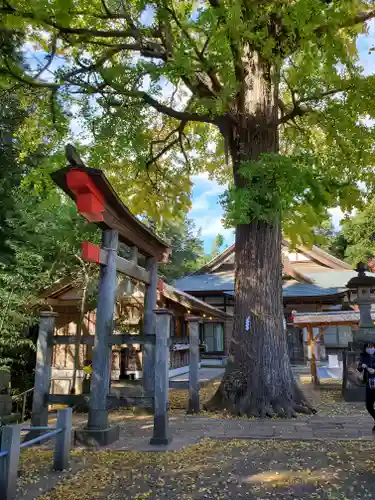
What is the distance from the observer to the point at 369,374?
6781 mm

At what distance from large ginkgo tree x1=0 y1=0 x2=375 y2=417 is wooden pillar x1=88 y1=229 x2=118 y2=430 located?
2.58 meters

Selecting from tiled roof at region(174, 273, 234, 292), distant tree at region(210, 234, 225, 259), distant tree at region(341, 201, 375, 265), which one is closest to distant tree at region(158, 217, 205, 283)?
tiled roof at region(174, 273, 234, 292)

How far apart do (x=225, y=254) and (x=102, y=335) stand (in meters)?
19.3

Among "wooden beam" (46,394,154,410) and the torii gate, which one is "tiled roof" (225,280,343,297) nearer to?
the torii gate

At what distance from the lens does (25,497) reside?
13.3ft

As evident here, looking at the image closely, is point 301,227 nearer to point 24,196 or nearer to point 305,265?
point 24,196

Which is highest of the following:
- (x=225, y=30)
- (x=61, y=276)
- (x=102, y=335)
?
(x=225, y=30)

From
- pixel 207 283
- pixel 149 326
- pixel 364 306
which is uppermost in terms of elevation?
pixel 207 283

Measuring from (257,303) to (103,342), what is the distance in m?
3.68

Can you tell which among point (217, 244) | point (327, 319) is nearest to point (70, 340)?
point (327, 319)

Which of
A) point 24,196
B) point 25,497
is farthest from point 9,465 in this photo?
point 24,196

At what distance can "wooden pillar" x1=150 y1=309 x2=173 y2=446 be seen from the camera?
6048 millimetres

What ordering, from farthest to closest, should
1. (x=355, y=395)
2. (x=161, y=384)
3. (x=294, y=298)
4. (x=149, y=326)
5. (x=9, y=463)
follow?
(x=294, y=298) → (x=355, y=395) → (x=149, y=326) → (x=161, y=384) → (x=9, y=463)

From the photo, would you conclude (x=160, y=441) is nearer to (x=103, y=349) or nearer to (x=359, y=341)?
(x=103, y=349)
